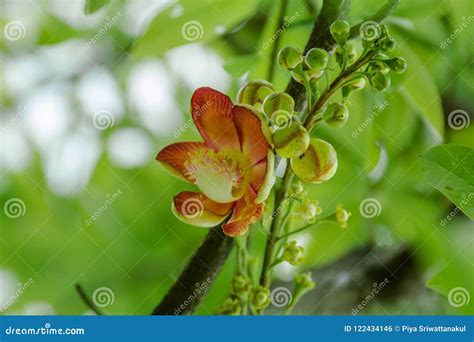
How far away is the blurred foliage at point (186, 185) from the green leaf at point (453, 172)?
0.13 ft

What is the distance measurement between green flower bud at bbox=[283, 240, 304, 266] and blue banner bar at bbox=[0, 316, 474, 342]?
0.28 ft

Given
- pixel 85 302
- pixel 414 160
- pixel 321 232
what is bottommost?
pixel 85 302

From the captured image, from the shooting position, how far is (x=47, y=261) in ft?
2.73

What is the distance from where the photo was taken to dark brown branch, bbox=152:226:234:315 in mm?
807

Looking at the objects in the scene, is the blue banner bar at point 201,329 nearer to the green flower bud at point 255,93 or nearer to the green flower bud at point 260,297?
the green flower bud at point 260,297

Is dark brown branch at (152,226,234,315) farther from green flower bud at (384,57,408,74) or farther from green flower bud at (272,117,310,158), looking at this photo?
green flower bud at (384,57,408,74)

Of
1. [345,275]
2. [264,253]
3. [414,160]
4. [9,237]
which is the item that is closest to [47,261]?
[9,237]

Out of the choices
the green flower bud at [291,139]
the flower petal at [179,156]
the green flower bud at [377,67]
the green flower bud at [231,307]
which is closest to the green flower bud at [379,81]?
the green flower bud at [377,67]

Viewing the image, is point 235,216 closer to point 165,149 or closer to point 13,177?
point 165,149

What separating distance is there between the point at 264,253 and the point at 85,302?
0.25 meters

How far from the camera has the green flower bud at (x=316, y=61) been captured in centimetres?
76

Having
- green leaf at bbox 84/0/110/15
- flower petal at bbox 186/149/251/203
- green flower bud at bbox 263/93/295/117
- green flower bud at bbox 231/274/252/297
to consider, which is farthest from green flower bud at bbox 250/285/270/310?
green leaf at bbox 84/0/110/15

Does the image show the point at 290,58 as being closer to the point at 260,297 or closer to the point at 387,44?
the point at 387,44

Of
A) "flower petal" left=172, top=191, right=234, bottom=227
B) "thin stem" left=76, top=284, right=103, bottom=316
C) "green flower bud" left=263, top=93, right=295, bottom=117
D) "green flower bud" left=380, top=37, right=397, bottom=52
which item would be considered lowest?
"thin stem" left=76, top=284, right=103, bottom=316
